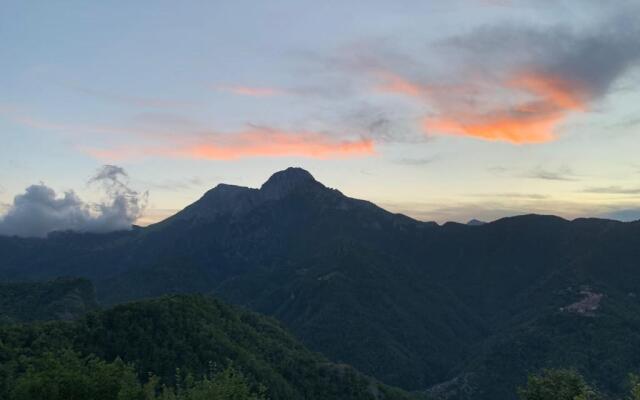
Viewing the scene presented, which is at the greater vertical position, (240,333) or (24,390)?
(24,390)

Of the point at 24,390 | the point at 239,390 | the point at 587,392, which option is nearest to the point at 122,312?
the point at 24,390

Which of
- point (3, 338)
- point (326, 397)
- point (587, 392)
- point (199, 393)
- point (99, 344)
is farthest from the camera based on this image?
point (326, 397)

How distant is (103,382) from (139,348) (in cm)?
9706

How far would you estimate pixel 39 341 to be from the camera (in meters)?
129

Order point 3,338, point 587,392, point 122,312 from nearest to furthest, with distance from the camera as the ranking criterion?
point 587,392 < point 3,338 < point 122,312

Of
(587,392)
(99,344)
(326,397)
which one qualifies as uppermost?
(587,392)

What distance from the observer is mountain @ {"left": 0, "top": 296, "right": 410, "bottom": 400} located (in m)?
134

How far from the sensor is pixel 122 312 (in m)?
162

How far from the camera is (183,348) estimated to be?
516 feet

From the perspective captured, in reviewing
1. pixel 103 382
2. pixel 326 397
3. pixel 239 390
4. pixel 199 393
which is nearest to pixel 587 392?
pixel 239 390

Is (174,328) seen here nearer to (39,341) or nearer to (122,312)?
(122,312)

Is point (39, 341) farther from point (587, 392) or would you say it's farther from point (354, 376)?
point (587, 392)

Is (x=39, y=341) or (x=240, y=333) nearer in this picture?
(x=39, y=341)

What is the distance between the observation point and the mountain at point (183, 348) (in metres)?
134
